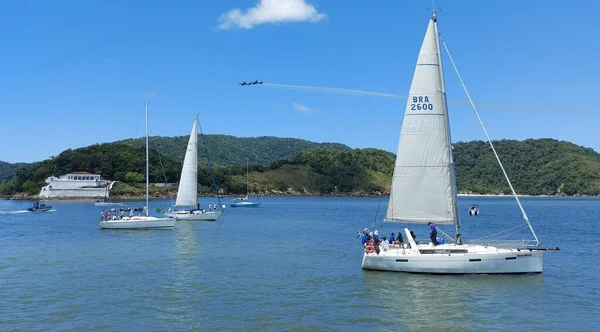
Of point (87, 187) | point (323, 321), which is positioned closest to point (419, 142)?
point (323, 321)

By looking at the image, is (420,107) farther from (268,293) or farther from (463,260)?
(268,293)

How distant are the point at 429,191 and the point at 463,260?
4275mm

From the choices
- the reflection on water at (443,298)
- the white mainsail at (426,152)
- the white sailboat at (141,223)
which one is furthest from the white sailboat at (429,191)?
the white sailboat at (141,223)

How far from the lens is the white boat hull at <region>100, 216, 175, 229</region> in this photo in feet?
188

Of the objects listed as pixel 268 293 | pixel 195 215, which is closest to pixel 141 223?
pixel 195 215

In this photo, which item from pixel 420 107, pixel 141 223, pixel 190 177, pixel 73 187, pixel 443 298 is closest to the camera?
pixel 443 298

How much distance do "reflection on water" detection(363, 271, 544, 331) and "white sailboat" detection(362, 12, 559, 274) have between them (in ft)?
2.19

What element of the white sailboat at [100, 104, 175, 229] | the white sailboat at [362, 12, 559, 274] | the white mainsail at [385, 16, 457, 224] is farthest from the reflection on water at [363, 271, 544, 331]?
the white sailboat at [100, 104, 175, 229]

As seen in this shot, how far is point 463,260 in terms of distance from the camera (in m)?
28.2

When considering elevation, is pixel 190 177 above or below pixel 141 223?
above

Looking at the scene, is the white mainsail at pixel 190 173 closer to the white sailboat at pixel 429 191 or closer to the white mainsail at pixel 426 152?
the white sailboat at pixel 429 191

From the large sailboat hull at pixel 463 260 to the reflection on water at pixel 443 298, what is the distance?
0.38m

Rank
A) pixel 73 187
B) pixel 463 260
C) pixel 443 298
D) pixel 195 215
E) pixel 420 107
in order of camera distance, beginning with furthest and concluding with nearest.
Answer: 1. pixel 73 187
2. pixel 195 215
3. pixel 420 107
4. pixel 463 260
5. pixel 443 298

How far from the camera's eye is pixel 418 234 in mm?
56656
